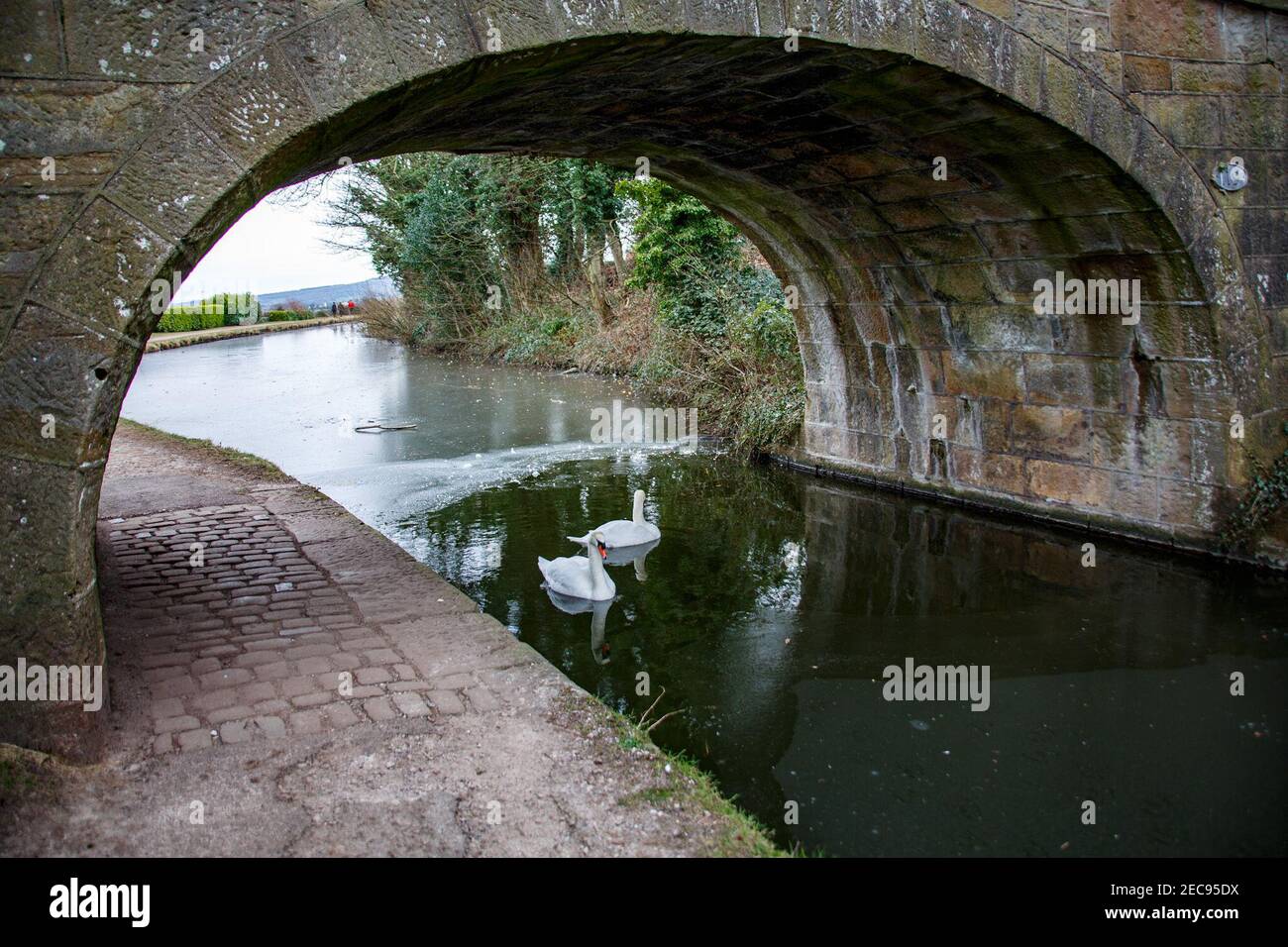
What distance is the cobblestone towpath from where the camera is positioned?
3.17 m

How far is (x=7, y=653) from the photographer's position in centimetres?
346

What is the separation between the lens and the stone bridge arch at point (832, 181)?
3498 mm

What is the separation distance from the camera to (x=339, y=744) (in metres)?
3.78

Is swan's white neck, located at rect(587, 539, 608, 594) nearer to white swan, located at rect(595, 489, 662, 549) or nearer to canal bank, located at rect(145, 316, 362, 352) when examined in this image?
white swan, located at rect(595, 489, 662, 549)

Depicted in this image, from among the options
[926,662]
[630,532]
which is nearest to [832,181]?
[630,532]

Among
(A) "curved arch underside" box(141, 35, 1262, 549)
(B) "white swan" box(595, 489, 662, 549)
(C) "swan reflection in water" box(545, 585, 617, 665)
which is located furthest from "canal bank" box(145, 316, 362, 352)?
(C) "swan reflection in water" box(545, 585, 617, 665)

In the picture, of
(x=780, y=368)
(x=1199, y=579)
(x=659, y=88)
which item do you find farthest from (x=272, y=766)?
(x=780, y=368)

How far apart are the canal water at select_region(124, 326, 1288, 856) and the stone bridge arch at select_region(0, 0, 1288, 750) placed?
97 cm

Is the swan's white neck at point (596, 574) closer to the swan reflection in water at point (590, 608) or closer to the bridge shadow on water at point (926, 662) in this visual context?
the swan reflection in water at point (590, 608)

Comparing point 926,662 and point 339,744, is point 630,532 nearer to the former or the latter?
point 926,662
